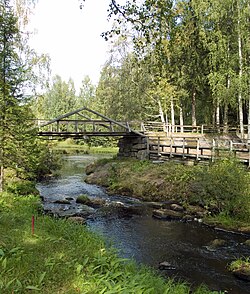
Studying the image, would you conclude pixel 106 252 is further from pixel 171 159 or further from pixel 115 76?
pixel 115 76

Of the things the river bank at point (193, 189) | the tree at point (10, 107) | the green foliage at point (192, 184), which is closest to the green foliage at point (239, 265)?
the river bank at point (193, 189)

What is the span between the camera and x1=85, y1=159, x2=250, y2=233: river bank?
1225 cm

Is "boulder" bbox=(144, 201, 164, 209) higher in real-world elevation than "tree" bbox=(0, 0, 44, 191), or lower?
lower

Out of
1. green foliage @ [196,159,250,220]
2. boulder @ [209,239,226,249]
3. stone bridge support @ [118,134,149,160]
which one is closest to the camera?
boulder @ [209,239,226,249]

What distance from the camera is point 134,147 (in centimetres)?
2395

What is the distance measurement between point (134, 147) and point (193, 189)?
9562 mm

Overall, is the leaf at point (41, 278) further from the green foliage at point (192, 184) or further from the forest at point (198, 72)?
the forest at point (198, 72)

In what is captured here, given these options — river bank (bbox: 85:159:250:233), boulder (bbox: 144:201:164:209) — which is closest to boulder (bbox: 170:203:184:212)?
river bank (bbox: 85:159:250:233)

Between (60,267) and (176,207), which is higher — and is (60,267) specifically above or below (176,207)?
above

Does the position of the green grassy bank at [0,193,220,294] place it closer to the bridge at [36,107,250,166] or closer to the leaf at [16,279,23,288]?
the leaf at [16,279,23,288]

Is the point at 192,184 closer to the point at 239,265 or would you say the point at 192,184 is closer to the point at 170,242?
the point at 170,242

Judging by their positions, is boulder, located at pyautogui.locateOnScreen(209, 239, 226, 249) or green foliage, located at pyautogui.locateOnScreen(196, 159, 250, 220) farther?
green foliage, located at pyautogui.locateOnScreen(196, 159, 250, 220)

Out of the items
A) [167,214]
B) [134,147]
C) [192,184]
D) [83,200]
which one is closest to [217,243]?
[167,214]

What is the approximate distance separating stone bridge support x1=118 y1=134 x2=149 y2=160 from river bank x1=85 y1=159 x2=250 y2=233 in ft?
5.62
